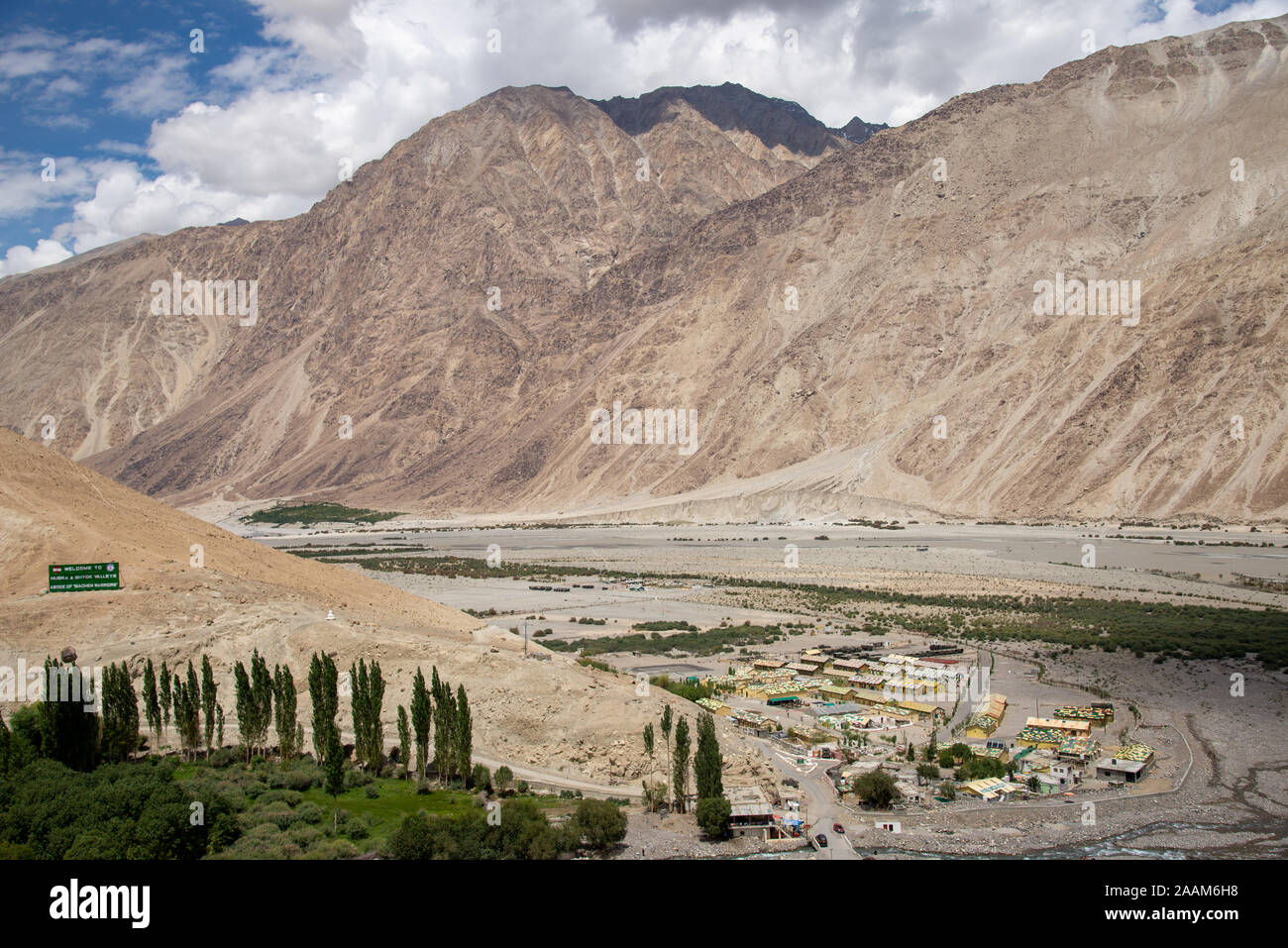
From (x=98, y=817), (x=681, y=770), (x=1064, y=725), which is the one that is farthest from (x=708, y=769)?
(x=1064, y=725)

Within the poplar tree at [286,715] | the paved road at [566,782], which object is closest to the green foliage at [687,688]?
the paved road at [566,782]

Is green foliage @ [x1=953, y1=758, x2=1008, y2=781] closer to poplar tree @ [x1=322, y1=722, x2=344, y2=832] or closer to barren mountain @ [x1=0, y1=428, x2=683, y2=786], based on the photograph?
barren mountain @ [x1=0, y1=428, x2=683, y2=786]

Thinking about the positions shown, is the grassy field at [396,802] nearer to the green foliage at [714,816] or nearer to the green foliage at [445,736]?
the green foliage at [445,736]

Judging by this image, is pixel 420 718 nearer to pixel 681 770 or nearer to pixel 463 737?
pixel 463 737

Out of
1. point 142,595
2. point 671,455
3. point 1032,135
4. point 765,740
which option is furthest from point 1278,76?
point 142,595
